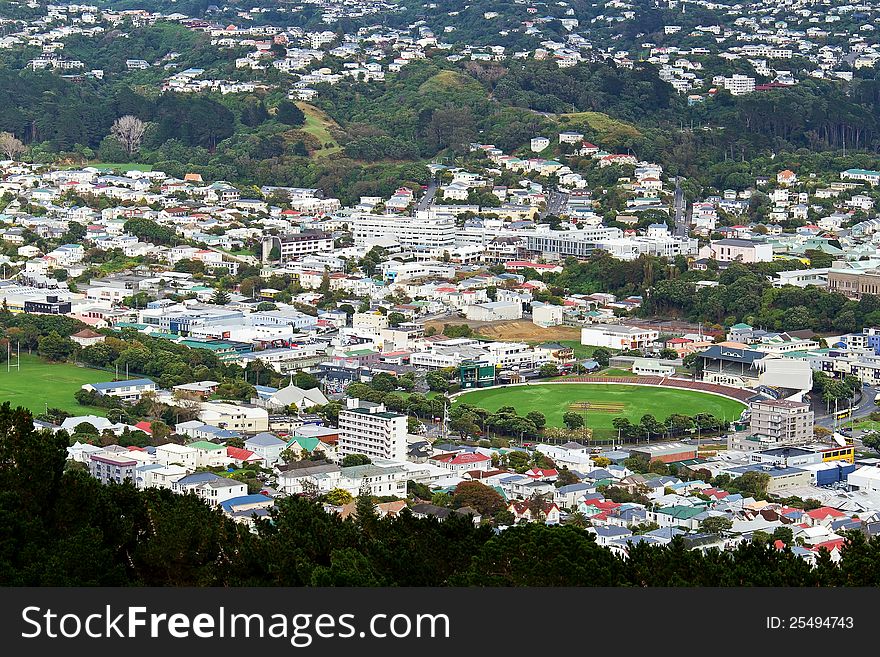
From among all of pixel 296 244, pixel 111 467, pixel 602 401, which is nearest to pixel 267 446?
pixel 111 467

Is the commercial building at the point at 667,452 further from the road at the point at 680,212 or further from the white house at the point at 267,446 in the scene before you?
the road at the point at 680,212

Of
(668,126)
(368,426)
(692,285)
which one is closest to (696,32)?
(668,126)

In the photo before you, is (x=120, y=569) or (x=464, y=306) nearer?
(x=120, y=569)

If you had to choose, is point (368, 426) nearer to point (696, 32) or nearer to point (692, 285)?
point (692, 285)

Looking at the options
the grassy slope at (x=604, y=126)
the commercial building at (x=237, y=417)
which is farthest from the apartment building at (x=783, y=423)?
the grassy slope at (x=604, y=126)

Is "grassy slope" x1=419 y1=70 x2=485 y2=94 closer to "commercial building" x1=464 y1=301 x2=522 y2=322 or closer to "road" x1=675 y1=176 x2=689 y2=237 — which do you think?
"road" x1=675 y1=176 x2=689 y2=237

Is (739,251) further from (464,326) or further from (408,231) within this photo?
(464,326)
